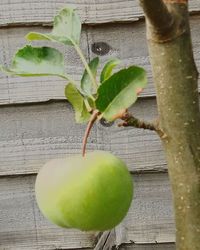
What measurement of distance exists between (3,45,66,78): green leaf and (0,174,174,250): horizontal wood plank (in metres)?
0.73

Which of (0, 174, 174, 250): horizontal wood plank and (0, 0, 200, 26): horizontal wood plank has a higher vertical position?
(0, 0, 200, 26): horizontal wood plank

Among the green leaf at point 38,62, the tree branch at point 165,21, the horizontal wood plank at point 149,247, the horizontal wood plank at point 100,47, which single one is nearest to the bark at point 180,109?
the tree branch at point 165,21

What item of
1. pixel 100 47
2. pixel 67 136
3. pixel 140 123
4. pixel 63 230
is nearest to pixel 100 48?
pixel 100 47

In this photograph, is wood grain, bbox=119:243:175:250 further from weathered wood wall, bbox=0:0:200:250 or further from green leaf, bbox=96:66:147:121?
green leaf, bbox=96:66:147:121

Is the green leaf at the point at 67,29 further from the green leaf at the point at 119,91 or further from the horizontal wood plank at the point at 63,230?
the horizontal wood plank at the point at 63,230

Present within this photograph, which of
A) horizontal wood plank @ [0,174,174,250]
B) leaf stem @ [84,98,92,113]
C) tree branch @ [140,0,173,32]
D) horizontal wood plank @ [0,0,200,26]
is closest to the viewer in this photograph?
tree branch @ [140,0,173,32]

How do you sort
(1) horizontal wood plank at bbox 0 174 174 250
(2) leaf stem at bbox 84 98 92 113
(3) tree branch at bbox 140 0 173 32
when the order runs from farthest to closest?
1. (1) horizontal wood plank at bbox 0 174 174 250
2. (2) leaf stem at bbox 84 98 92 113
3. (3) tree branch at bbox 140 0 173 32

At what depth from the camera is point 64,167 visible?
2.00 ft

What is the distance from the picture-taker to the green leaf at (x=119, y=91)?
0.60 m

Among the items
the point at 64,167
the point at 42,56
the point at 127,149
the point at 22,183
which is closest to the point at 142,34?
the point at 127,149

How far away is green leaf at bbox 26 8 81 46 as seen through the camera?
718mm

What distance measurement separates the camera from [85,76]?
29.2 inches

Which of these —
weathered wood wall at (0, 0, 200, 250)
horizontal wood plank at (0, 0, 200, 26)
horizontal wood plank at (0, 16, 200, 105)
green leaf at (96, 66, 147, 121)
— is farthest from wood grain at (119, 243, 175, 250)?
green leaf at (96, 66, 147, 121)

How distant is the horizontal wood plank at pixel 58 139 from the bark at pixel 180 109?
0.69 m
